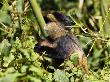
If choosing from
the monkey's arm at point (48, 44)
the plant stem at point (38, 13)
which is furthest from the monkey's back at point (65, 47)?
the plant stem at point (38, 13)

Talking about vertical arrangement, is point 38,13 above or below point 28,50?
above

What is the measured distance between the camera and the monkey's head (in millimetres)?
2064

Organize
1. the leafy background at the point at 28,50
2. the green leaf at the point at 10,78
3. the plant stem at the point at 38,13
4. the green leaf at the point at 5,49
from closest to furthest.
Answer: the green leaf at the point at 10,78, the leafy background at the point at 28,50, the green leaf at the point at 5,49, the plant stem at the point at 38,13

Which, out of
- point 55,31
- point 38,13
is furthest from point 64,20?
point 38,13

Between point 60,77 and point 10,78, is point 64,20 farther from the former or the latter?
point 10,78

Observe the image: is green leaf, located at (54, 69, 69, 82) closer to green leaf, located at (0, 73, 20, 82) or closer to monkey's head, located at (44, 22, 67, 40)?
green leaf, located at (0, 73, 20, 82)

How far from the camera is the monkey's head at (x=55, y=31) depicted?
206 cm

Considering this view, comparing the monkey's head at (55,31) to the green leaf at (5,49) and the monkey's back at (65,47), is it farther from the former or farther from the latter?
the green leaf at (5,49)

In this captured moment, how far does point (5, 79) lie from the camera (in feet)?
4.66

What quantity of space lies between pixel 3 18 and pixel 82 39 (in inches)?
21.5

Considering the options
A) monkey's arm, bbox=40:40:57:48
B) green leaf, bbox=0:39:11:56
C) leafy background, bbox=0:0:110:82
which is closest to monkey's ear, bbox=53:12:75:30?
leafy background, bbox=0:0:110:82

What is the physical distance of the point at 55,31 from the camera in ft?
6.83

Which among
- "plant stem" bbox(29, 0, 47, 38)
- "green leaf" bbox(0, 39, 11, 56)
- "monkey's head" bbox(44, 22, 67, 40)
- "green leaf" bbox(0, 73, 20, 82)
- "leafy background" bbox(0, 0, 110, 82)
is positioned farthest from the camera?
"monkey's head" bbox(44, 22, 67, 40)

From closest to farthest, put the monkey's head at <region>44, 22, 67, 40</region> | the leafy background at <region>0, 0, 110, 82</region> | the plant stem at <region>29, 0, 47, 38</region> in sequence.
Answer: the leafy background at <region>0, 0, 110, 82</region>, the plant stem at <region>29, 0, 47, 38</region>, the monkey's head at <region>44, 22, 67, 40</region>
